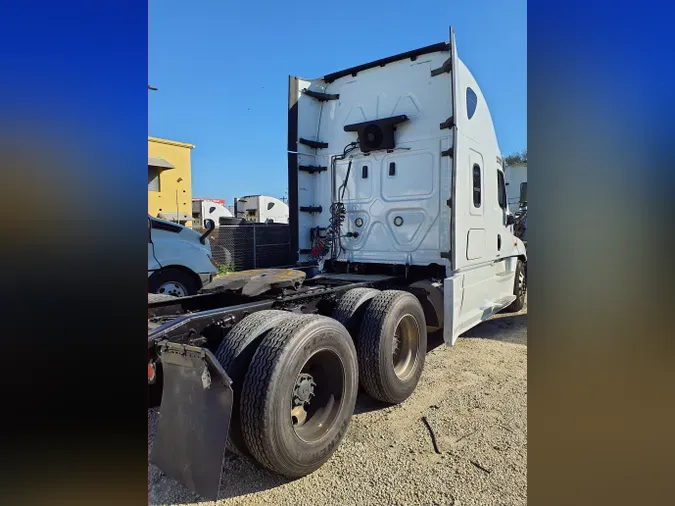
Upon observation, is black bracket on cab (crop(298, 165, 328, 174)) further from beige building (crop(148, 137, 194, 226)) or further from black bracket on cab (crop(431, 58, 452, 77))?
beige building (crop(148, 137, 194, 226))

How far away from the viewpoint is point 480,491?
2.69 metres

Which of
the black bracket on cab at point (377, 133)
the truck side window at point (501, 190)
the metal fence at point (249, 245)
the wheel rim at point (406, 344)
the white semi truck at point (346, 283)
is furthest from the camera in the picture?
the metal fence at point (249, 245)

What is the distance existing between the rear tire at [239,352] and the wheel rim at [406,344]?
1564mm

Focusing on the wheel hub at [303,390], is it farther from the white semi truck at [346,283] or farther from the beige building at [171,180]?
the beige building at [171,180]

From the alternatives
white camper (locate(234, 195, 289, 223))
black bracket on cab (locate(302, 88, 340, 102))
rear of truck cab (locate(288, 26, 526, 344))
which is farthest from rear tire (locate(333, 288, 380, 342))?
white camper (locate(234, 195, 289, 223))

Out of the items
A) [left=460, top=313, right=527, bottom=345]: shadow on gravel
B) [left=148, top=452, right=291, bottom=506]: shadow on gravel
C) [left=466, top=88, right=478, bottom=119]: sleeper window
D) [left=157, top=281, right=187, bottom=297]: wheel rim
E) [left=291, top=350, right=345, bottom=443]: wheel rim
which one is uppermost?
[left=466, top=88, right=478, bottom=119]: sleeper window

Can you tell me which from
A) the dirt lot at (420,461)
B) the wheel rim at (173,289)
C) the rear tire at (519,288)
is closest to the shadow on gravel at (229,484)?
the dirt lot at (420,461)

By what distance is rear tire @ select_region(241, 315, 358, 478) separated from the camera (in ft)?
8.61

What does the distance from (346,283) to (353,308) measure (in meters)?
0.98

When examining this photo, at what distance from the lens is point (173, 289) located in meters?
6.73

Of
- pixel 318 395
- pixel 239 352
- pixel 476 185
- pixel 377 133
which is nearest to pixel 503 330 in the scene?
pixel 476 185

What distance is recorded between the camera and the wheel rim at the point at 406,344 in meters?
4.35
